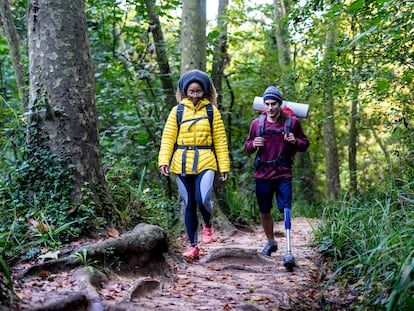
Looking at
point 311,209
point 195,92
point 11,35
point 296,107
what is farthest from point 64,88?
point 311,209

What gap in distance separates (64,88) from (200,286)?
2.58 m

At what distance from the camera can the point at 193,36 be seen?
797 cm

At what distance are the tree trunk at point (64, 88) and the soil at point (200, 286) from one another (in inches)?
44.4

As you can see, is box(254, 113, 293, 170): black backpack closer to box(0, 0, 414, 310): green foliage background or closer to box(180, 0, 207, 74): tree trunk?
box(0, 0, 414, 310): green foliage background

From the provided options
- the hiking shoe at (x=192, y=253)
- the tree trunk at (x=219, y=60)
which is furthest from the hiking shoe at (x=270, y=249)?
the tree trunk at (x=219, y=60)

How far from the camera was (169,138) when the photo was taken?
565 centimetres

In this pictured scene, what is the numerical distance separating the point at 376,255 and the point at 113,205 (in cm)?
292

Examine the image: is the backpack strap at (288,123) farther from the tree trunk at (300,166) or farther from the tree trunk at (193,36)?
the tree trunk at (300,166)

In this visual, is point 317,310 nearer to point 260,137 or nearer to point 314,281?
point 314,281

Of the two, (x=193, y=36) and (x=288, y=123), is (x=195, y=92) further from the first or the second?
(x=193, y=36)

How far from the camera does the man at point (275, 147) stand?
220 inches

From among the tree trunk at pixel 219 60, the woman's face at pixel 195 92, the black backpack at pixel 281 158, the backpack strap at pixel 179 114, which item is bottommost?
the black backpack at pixel 281 158

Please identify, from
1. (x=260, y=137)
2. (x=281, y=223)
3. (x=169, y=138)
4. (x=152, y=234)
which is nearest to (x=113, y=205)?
(x=152, y=234)

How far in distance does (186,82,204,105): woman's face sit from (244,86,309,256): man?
82 centimetres
